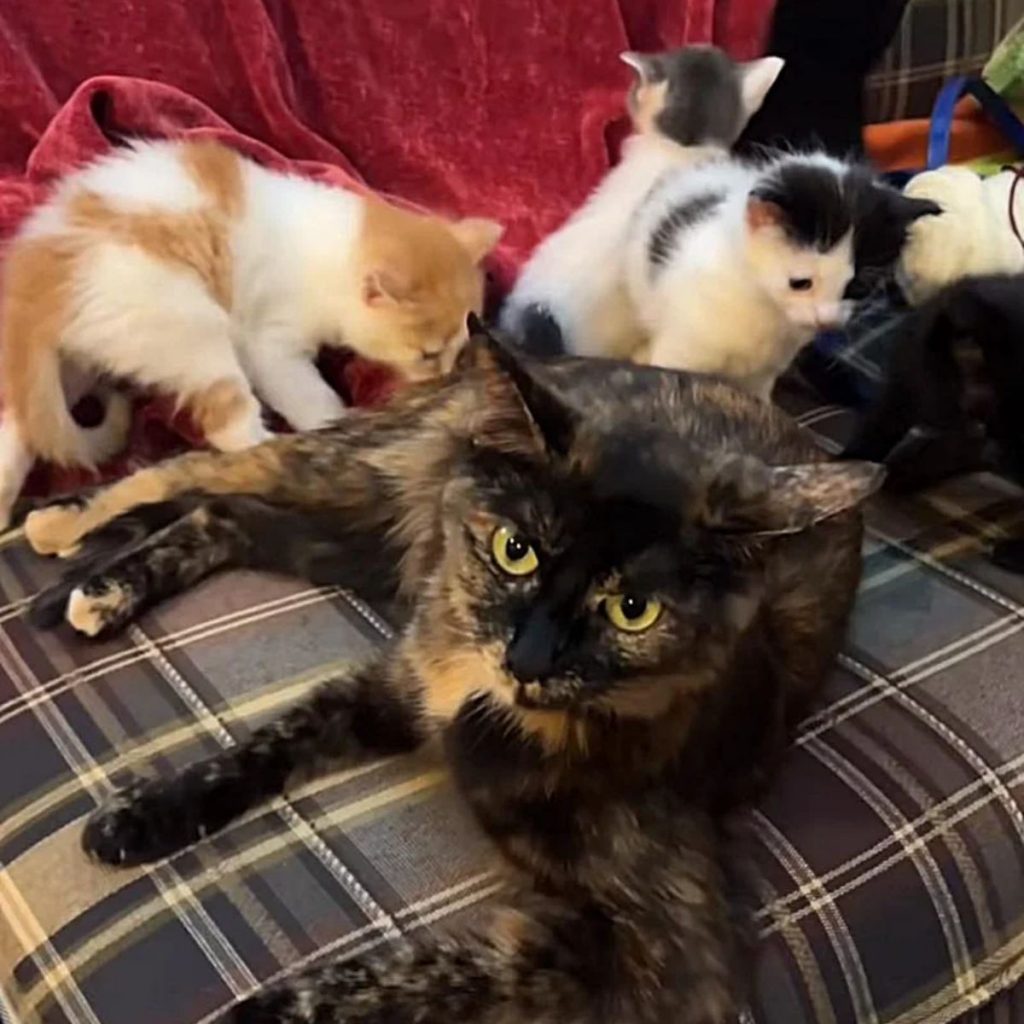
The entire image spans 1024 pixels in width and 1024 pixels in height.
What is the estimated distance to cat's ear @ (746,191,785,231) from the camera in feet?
5.56

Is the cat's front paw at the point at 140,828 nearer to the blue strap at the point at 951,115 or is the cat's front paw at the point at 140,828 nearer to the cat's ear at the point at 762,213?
the cat's ear at the point at 762,213

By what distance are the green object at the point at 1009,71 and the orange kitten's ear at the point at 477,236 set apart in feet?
2.80

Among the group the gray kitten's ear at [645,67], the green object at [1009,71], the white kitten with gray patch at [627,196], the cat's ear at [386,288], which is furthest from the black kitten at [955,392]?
the green object at [1009,71]

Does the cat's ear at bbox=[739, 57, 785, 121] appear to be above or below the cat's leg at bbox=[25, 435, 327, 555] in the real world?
above

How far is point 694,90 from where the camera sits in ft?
6.23

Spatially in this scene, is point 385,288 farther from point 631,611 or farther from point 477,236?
point 631,611

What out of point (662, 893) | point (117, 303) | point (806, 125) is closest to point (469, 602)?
point (662, 893)

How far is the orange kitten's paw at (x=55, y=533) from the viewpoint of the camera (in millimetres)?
1526

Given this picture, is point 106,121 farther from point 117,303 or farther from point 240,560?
point 240,560

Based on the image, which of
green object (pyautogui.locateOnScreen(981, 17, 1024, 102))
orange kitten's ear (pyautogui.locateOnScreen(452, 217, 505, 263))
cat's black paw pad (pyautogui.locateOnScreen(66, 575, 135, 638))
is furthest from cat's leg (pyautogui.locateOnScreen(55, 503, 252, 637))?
green object (pyautogui.locateOnScreen(981, 17, 1024, 102))

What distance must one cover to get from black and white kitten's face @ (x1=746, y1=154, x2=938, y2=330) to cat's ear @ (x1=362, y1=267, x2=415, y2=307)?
0.41m

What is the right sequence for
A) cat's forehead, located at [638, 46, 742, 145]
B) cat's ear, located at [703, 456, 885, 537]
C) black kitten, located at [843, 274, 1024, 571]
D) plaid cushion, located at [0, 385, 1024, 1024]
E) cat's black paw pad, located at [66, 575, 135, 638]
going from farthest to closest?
cat's forehead, located at [638, 46, 742, 145]
black kitten, located at [843, 274, 1024, 571]
cat's black paw pad, located at [66, 575, 135, 638]
plaid cushion, located at [0, 385, 1024, 1024]
cat's ear, located at [703, 456, 885, 537]

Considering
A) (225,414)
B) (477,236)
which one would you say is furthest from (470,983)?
(477,236)

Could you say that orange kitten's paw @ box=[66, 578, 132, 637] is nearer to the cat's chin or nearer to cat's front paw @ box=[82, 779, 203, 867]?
cat's front paw @ box=[82, 779, 203, 867]
